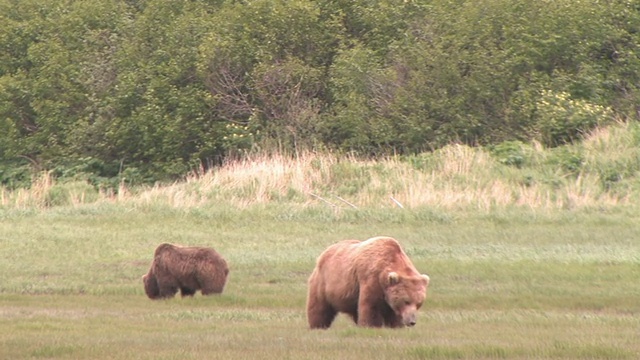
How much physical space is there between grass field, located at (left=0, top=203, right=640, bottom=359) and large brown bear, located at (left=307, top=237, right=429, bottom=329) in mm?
263

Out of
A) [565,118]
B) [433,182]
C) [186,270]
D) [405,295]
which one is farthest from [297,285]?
[565,118]

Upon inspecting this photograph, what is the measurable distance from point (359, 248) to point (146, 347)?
2638mm

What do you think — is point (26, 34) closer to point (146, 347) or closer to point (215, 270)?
point (215, 270)

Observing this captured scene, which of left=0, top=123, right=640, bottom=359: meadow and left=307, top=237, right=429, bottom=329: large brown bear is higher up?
left=307, top=237, right=429, bottom=329: large brown bear

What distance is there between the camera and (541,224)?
2659 centimetres

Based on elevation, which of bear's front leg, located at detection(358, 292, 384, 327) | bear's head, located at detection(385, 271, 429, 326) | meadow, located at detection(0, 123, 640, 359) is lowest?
meadow, located at detection(0, 123, 640, 359)

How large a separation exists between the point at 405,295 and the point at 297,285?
690cm

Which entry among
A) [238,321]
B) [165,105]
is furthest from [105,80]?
[238,321]

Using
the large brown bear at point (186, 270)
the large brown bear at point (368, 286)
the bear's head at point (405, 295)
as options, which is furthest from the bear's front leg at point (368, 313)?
the large brown bear at point (186, 270)

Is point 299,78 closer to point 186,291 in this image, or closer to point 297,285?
point 297,285

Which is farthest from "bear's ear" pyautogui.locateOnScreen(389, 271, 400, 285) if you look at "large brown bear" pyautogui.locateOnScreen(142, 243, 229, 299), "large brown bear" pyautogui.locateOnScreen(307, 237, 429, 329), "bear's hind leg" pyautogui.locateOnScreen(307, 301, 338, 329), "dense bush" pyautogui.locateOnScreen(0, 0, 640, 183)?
"dense bush" pyautogui.locateOnScreen(0, 0, 640, 183)

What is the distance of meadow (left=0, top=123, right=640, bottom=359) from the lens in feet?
35.3

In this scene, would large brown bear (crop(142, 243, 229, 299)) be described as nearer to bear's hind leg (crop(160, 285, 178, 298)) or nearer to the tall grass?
bear's hind leg (crop(160, 285, 178, 298))

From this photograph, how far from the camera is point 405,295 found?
1125 centimetres
